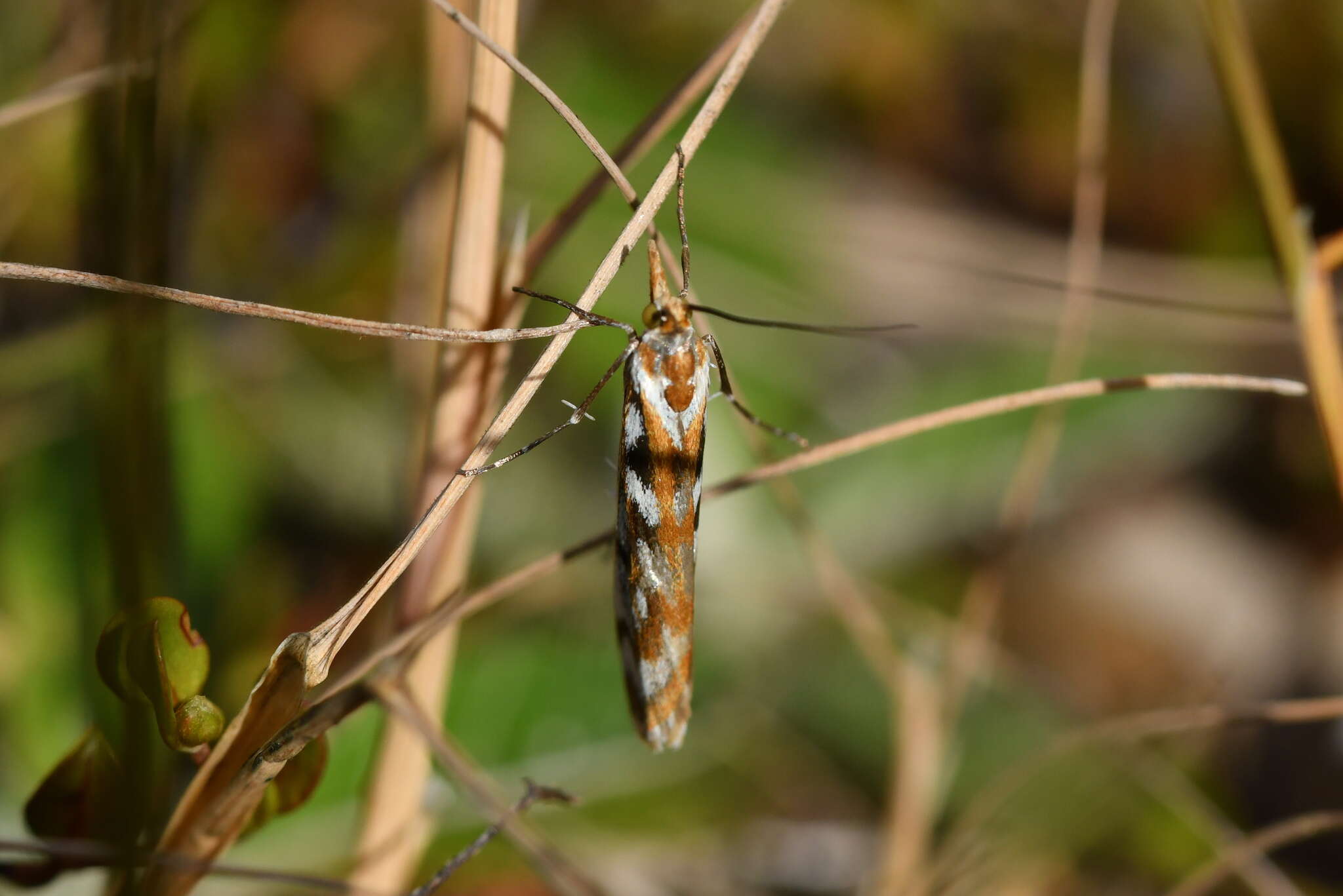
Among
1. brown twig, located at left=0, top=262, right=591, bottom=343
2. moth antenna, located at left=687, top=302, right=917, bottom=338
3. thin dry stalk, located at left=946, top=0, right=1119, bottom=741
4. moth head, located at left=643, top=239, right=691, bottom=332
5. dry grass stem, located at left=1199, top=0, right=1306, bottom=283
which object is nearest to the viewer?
brown twig, located at left=0, top=262, right=591, bottom=343

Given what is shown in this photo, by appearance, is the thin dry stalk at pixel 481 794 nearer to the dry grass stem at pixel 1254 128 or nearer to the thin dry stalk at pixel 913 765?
the thin dry stalk at pixel 913 765

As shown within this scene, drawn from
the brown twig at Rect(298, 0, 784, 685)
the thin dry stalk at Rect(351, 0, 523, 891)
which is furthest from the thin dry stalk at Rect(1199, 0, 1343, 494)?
the thin dry stalk at Rect(351, 0, 523, 891)

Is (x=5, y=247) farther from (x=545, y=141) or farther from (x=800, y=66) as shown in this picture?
(x=800, y=66)

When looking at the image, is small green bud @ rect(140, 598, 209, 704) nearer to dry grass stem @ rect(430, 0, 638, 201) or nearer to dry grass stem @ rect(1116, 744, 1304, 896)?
dry grass stem @ rect(430, 0, 638, 201)

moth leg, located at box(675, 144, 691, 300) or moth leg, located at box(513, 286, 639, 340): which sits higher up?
moth leg, located at box(675, 144, 691, 300)

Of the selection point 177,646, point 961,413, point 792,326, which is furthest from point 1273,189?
point 177,646

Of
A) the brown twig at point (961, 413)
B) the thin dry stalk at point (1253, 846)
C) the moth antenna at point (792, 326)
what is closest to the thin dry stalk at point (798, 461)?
the brown twig at point (961, 413)
